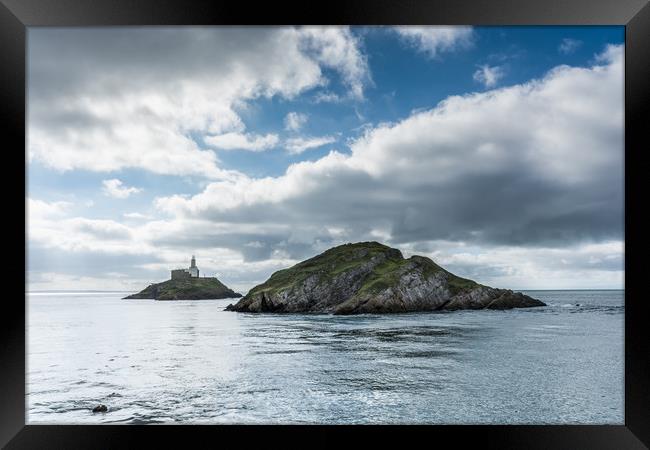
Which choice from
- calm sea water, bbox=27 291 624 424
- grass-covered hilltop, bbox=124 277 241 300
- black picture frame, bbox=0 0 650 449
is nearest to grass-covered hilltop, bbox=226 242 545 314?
calm sea water, bbox=27 291 624 424

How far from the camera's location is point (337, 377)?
1375cm

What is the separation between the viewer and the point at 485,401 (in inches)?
435

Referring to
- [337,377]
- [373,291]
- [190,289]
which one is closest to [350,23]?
[337,377]

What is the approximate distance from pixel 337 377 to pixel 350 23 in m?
12.5

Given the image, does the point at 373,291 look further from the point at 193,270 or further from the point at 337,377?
the point at 193,270

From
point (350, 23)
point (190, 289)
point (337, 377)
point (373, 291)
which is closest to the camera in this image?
point (350, 23)

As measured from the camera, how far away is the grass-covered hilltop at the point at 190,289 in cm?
7825

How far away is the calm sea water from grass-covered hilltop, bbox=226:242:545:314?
1330 centimetres

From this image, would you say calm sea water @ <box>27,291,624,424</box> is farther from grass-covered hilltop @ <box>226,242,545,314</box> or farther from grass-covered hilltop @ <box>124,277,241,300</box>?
grass-covered hilltop @ <box>124,277,241,300</box>

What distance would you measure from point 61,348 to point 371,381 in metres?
19.8

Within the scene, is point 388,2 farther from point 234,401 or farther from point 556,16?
point 234,401

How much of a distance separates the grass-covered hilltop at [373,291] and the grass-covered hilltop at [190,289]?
108 feet

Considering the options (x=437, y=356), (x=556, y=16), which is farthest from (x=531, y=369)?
(x=556, y=16)

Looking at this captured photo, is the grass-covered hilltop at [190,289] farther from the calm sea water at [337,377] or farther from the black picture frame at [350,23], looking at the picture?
the black picture frame at [350,23]
